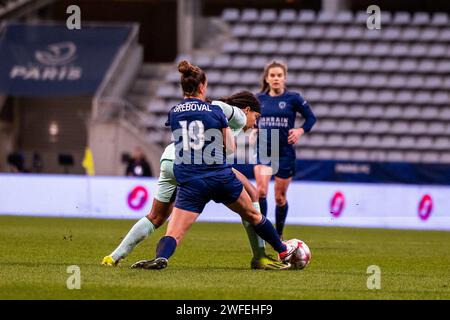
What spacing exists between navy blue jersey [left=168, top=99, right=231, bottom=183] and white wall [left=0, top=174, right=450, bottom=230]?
36.6ft

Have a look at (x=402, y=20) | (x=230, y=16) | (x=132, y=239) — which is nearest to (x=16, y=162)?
(x=230, y=16)

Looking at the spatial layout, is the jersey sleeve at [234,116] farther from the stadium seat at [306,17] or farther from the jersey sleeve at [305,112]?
the stadium seat at [306,17]

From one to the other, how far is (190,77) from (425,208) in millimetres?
12088

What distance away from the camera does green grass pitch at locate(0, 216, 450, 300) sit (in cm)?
862

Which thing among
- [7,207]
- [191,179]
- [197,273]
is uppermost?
[191,179]

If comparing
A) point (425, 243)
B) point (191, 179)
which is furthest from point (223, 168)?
point (425, 243)

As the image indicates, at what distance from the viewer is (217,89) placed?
30.4 m

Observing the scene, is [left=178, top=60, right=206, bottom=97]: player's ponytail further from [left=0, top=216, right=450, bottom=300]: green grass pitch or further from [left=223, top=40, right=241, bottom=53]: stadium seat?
[left=223, top=40, right=241, bottom=53]: stadium seat

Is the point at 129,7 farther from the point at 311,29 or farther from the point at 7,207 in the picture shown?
the point at 7,207

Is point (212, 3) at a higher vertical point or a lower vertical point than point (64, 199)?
higher

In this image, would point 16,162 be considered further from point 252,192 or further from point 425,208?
point 252,192

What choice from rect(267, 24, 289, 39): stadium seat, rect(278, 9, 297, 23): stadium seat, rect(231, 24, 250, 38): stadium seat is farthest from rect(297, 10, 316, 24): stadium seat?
rect(231, 24, 250, 38): stadium seat

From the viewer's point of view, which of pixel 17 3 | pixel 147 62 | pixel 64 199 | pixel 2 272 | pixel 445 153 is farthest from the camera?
pixel 147 62
